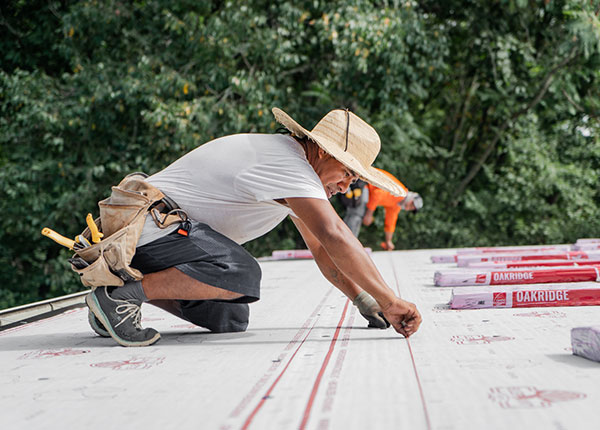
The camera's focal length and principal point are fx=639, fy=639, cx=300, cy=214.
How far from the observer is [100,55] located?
7.79 meters

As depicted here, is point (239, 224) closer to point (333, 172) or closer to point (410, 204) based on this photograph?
point (333, 172)

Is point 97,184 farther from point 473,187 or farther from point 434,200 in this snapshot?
point 473,187

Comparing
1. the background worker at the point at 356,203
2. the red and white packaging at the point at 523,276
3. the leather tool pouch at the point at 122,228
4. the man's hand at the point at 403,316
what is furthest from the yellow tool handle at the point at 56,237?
the background worker at the point at 356,203

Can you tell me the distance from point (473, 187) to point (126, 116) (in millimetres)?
5117

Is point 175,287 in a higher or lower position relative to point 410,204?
higher

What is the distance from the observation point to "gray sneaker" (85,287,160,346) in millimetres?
1803

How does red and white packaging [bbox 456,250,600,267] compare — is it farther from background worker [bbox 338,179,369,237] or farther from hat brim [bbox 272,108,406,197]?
hat brim [bbox 272,108,406,197]

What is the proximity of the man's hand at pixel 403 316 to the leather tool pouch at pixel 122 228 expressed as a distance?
26.3 inches

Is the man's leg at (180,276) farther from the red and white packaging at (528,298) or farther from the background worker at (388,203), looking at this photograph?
the background worker at (388,203)

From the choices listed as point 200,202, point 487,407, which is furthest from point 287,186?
point 487,407

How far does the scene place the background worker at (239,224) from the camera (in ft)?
5.62

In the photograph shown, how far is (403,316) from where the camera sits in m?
1.74

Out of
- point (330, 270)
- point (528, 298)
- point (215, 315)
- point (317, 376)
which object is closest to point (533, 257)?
point (528, 298)

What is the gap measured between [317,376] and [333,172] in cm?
Answer: 77
